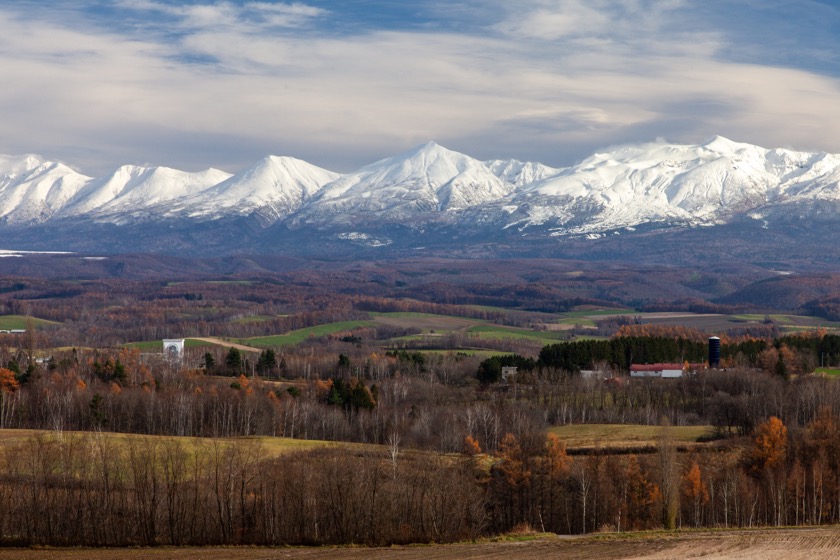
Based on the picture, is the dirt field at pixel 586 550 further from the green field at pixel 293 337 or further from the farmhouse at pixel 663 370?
the green field at pixel 293 337

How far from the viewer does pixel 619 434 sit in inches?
3440

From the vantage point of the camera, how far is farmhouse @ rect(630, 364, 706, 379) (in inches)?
4786

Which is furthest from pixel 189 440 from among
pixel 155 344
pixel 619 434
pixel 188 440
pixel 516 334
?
pixel 516 334

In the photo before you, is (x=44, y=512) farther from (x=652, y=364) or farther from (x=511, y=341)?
(x=511, y=341)

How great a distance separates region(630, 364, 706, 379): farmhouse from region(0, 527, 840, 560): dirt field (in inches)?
2768

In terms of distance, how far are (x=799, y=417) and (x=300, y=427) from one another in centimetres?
4126

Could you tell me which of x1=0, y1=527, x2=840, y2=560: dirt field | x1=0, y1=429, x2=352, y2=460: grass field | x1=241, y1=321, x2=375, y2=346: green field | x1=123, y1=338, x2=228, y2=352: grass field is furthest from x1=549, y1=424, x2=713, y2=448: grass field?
x1=241, y1=321, x2=375, y2=346: green field

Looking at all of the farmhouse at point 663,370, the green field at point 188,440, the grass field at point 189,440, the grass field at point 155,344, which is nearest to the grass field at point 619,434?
the green field at point 188,440

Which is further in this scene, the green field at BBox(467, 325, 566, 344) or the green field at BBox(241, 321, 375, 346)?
the green field at BBox(467, 325, 566, 344)

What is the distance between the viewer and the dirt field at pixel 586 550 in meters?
45.7

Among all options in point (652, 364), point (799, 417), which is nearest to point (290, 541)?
point (799, 417)

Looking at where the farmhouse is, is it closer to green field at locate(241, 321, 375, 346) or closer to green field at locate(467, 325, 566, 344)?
green field at locate(467, 325, 566, 344)

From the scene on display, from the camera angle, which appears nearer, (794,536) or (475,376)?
(794,536)

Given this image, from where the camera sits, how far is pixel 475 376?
413 ft
